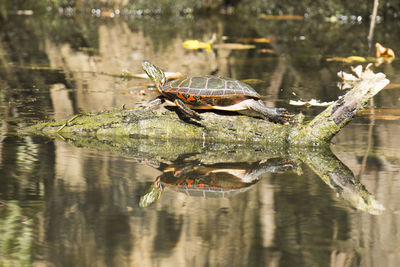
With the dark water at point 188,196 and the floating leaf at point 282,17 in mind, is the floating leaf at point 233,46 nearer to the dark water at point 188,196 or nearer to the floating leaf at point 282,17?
the dark water at point 188,196

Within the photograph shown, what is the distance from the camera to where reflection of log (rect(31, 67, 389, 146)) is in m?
3.86

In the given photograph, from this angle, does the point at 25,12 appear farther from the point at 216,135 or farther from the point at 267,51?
the point at 216,135

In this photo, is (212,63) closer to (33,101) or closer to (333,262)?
(33,101)

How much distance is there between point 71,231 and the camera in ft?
8.29

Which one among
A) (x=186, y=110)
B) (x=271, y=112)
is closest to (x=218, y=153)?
(x=186, y=110)

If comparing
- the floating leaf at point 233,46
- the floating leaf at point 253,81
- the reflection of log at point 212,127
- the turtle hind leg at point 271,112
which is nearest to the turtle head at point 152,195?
the reflection of log at point 212,127

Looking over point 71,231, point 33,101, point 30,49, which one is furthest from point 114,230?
point 30,49

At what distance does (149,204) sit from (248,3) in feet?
46.4

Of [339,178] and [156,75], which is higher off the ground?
Answer: [156,75]

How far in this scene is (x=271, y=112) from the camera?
4.00 meters

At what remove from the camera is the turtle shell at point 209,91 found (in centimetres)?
393

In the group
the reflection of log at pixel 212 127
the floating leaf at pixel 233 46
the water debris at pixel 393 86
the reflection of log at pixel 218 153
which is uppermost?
the floating leaf at pixel 233 46

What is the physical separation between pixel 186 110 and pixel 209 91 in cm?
21

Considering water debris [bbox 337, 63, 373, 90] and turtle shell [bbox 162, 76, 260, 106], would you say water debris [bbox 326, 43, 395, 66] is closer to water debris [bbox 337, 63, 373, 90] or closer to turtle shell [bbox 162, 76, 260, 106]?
water debris [bbox 337, 63, 373, 90]
